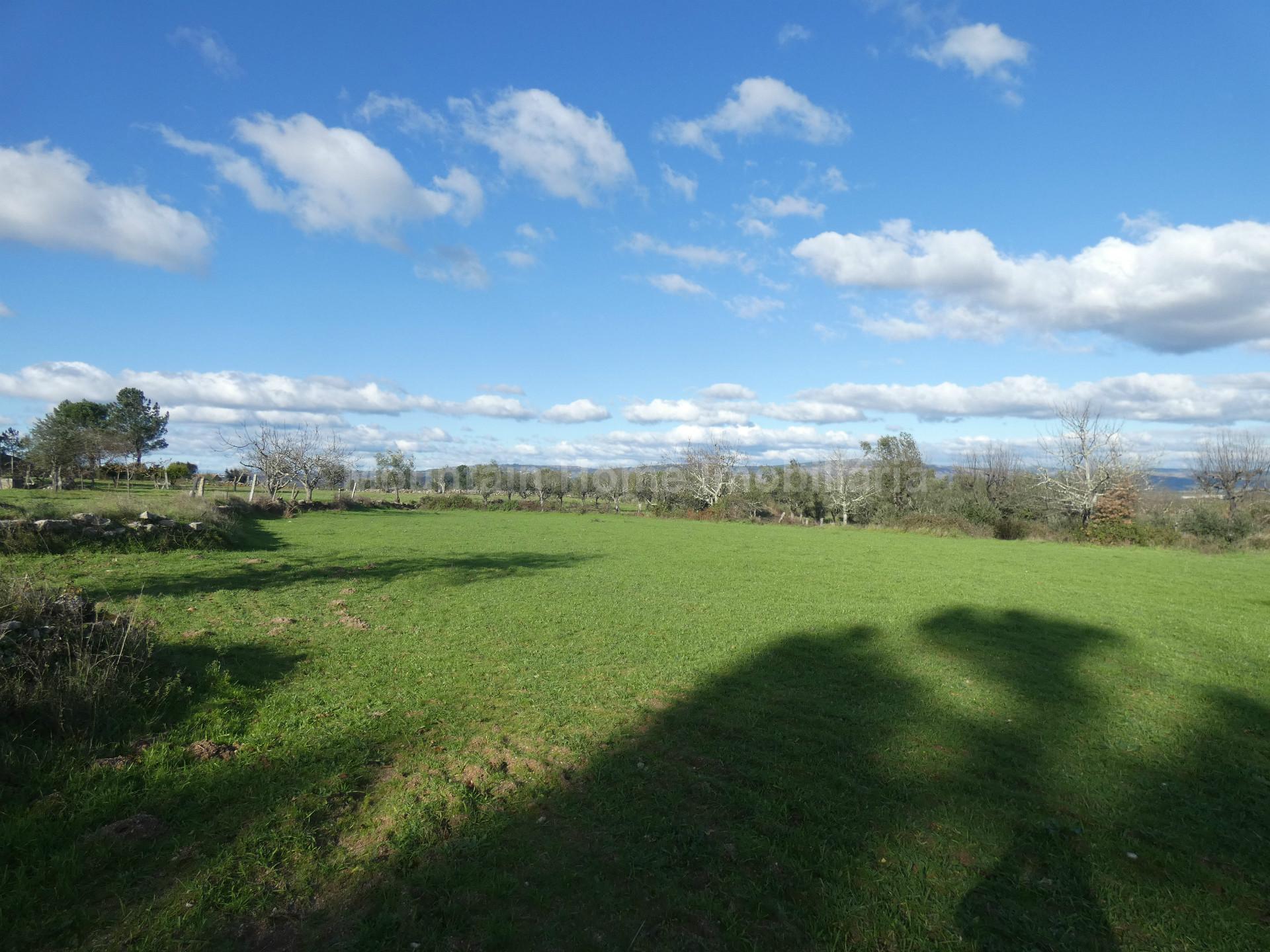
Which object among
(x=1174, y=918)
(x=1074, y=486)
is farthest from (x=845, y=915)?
(x=1074, y=486)

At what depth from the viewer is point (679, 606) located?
11.8 metres

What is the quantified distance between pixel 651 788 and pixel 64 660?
5.41 m

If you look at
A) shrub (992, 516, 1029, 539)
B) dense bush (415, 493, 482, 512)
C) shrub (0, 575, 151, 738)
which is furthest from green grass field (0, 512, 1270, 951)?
dense bush (415, 493, 482, 512)

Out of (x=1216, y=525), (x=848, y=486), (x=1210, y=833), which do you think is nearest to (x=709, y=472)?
(x=848, y=486)

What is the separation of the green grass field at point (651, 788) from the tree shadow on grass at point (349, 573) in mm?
658

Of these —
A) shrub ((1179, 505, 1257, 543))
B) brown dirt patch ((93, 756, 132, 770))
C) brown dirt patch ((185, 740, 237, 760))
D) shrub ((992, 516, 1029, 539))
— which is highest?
brown dirt patch ((93, 756, 132, 770))

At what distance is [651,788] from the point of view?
183 inches

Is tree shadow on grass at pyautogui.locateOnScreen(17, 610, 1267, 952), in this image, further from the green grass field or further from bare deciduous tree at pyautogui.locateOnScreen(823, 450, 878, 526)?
bare deciduous tree at pyautogui.locateOnScreen(823, 450, 878, 526)

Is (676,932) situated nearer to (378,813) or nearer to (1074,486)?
(378,813)

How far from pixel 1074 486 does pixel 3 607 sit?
160 ft

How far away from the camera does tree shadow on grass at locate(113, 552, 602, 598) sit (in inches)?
445

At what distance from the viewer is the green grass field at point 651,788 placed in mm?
3281

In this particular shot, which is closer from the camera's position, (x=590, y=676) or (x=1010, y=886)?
(x=1010, y=886)

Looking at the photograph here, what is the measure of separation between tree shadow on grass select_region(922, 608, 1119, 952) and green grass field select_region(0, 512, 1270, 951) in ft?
0.08
